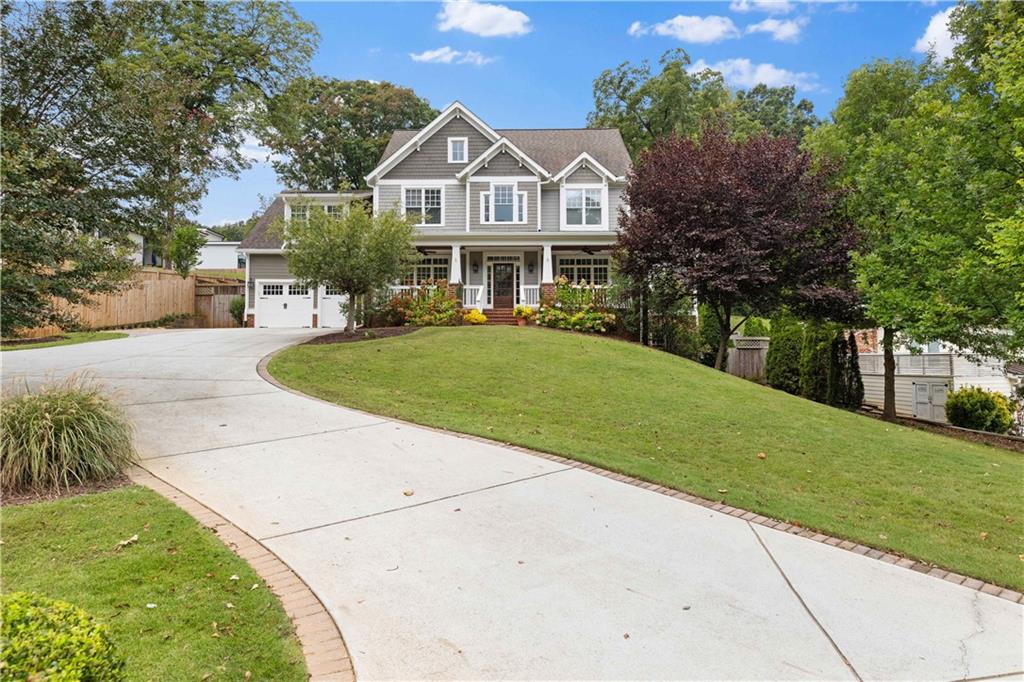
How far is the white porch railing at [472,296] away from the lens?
70.3 feet

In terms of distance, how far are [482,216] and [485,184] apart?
4.33 ft

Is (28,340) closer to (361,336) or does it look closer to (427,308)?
(361,336)

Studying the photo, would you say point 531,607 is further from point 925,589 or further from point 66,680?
point 925,589

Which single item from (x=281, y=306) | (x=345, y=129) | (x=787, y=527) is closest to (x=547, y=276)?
(x=281, y=306)

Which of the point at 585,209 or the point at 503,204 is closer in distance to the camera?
the point at 585,209

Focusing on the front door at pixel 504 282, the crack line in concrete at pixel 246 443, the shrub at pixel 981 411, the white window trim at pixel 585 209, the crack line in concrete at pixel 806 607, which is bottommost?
the shrub at pixel 981 411

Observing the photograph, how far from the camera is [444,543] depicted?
13.3 feet

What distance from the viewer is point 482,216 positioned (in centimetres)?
2217

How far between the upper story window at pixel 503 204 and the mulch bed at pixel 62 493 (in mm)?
18344

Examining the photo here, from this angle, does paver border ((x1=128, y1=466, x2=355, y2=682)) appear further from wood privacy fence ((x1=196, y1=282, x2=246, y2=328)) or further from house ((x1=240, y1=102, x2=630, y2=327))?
wood privacy fence ((x1=196, y1=282, x2=246, y2=328))

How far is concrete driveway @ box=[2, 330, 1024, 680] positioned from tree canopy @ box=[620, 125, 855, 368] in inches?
402

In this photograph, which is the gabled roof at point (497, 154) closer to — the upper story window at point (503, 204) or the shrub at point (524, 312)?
the upper story window at point (503, 204)

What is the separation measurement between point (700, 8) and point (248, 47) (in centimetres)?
2088

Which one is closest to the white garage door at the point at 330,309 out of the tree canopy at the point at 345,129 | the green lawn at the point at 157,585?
the tree canopy at the point at 345,129
